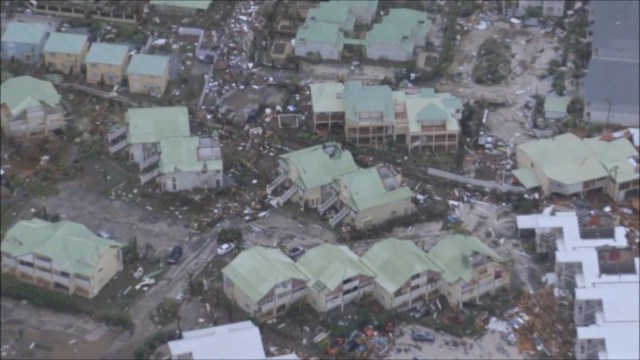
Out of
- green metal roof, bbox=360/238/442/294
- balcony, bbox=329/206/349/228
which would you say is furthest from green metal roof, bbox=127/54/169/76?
green metal roof, bbox=360/238/442/294

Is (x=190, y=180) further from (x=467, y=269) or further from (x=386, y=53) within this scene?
(x=386, y=53)

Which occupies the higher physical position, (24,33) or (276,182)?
(24,33)

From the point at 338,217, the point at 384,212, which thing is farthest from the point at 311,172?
the point at 384,212

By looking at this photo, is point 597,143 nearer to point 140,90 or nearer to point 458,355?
point 458,355

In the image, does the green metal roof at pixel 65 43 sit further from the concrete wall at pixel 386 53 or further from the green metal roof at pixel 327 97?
the concrete wall at pixel 386 53

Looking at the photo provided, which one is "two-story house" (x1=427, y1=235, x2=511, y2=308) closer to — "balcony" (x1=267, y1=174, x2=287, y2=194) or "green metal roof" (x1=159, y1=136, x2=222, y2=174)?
"balcony" (x1=267, y1=174, x2=287, y2=194)
